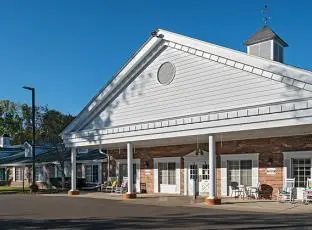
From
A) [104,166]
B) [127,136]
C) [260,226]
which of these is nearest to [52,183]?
[104,166]

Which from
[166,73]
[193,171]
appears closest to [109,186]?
[193,171]

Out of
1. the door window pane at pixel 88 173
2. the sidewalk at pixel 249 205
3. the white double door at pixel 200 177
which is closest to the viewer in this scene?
the sidewalk at pixel 249 205

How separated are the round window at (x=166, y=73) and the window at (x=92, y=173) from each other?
1464 centimetres

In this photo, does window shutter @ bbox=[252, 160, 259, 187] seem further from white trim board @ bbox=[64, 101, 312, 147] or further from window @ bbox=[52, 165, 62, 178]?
window @ bbox=[52, 165, 62, 178]

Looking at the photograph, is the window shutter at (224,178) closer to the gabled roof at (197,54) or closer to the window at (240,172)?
the window at (240,172)

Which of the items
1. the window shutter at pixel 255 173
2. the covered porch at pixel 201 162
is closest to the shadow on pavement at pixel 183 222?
the covered porch at pixel 201 162

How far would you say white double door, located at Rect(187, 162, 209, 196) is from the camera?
77.2 ft

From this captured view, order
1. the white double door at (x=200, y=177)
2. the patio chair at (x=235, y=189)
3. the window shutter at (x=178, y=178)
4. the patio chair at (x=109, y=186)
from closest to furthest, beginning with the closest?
the patio chair at (x=235, y=189)
the white double door at (x=200, y=177)
the window shutter at (x=178, y=178)
the patio chair at (x=109, y=186)

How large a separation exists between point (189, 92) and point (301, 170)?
Answer: 216 inches

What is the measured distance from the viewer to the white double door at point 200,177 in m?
23.5

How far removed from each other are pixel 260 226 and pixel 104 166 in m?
20.2

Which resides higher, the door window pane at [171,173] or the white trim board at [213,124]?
the white trim board at [213,124]

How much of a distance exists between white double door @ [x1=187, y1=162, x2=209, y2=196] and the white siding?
4025 millimetres

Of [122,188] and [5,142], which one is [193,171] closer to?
[122,188]
